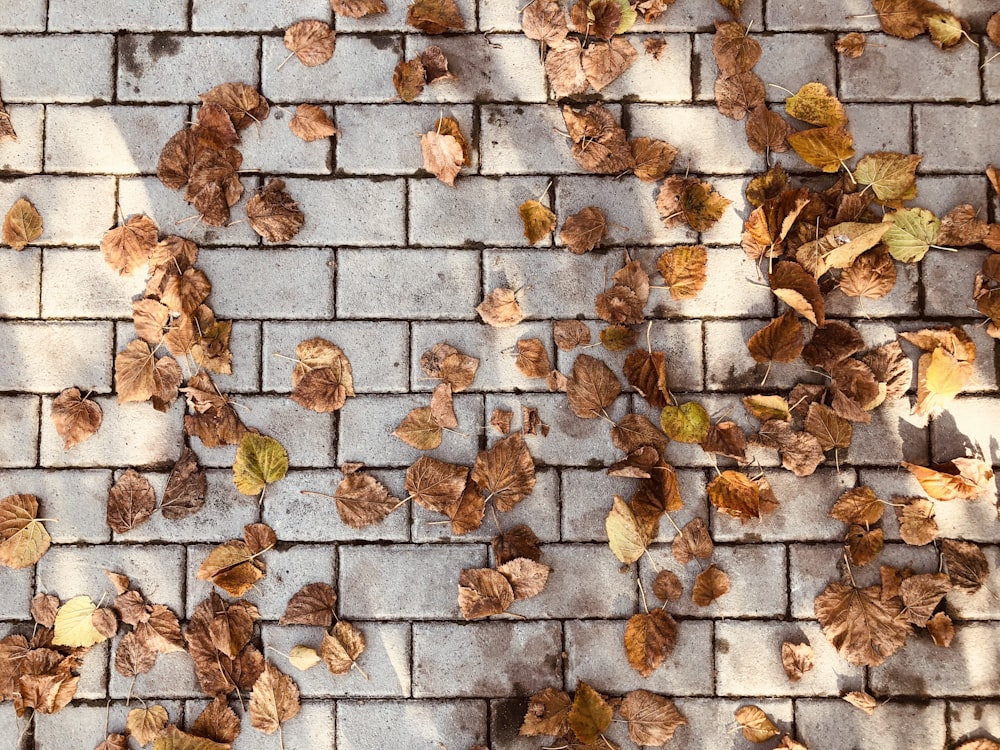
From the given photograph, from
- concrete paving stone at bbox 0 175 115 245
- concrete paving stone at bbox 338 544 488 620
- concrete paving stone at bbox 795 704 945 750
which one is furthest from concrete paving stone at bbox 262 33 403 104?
concrete paving stone at bbox 795 704 945 750

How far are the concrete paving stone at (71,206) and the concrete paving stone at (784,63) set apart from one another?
2.15 metres

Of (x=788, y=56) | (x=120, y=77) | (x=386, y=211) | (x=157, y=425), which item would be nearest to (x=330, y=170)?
(x=386, y=211)

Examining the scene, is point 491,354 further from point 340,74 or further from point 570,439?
point 340,74

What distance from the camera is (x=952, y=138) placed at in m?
2.51

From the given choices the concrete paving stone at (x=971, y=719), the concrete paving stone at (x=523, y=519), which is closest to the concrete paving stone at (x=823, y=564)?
the concrete paving stone at (x=971, y=719)

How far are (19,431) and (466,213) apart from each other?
1749 millimetres

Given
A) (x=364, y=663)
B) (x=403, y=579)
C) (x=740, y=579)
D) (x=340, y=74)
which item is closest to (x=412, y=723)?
(x=364, y=663)

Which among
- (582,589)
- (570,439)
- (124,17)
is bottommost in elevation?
(582,589)

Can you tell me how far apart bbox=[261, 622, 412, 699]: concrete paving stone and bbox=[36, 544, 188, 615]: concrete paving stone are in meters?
0.39

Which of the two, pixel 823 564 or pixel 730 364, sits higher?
pixel 730 364

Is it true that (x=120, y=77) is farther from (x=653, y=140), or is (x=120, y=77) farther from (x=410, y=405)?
(x=653, y=140)

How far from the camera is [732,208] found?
2.50 m

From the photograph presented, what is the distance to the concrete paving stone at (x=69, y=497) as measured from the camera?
8.06 ft

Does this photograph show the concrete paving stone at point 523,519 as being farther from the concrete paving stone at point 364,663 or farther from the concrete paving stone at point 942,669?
the concrete paving stone at point 942,669
